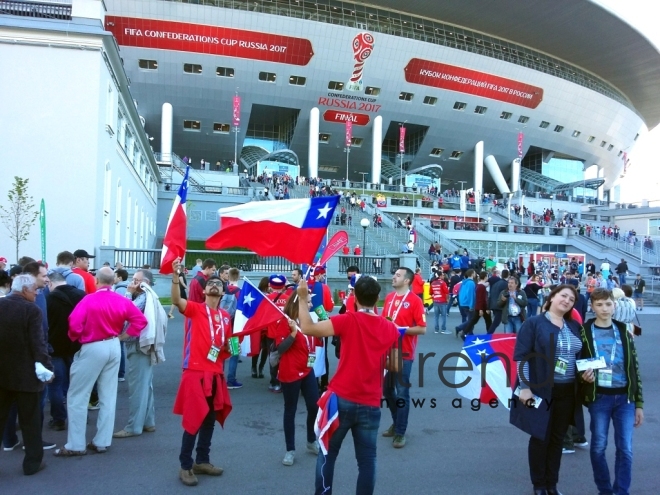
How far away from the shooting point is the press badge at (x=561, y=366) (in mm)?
4570

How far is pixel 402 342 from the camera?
239 inches

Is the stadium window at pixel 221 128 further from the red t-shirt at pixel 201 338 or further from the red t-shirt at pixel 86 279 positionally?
the red t-shirt at pixel 201 338

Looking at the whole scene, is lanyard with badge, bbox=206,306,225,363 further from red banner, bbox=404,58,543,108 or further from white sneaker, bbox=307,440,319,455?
red banner, bbox=404,58,543,108

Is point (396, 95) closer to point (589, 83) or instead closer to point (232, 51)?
point (232, 51)

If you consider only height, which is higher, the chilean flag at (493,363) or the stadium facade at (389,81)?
the stadium facade at (389,81)

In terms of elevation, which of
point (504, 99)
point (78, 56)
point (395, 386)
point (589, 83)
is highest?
point (589, 83)

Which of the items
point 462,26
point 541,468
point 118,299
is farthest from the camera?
point 462,26

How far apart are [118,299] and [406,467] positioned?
3.45 m

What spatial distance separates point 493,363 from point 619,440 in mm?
1780

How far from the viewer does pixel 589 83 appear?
74.3 meters

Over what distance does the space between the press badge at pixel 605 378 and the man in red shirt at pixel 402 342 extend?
1.88 meters

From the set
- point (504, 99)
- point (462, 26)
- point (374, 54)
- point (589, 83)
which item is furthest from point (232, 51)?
point (589, 83)

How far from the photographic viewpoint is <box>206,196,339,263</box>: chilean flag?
5586mm

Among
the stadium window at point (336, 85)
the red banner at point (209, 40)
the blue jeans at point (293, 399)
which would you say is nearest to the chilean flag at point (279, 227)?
the blue jeans at point (293, 399)
